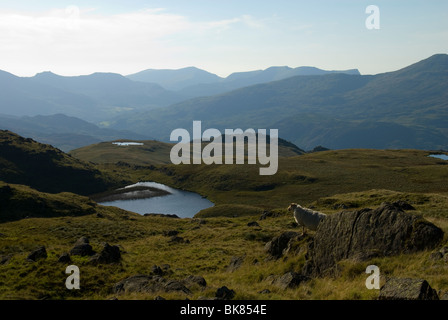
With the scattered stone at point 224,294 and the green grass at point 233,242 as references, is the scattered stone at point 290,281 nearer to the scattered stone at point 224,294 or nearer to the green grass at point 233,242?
the green grass at point 233,242

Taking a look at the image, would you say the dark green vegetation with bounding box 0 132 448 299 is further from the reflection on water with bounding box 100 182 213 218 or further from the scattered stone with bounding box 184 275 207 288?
the reflection on water with bounding box 100 182 213 218

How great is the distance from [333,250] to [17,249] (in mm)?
31872

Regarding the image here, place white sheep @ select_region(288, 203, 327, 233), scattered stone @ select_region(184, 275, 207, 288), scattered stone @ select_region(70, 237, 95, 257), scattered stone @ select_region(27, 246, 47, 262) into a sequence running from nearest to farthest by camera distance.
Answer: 1. scattered stone @ select_region(184, 275, 207, 288)
2. scattered stone @ select_region(27, 246, 47, 262)
3. white sheep @ select_region(288, 203, 327, 233)
4. scattered stone @ select_region(70, 237, 95, 257)

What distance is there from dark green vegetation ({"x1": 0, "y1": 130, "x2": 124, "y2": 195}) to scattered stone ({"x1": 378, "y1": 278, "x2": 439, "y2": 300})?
16460 centimetres

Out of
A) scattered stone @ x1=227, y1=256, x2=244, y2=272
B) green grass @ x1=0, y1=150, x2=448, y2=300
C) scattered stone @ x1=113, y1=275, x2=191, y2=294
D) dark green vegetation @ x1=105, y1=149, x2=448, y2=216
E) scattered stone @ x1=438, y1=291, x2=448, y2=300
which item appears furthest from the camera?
dark green vegetation @ x1=105, y1=149, x2=448, y2=216

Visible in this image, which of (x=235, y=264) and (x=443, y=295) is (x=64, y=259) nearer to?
(x=235, y=264)

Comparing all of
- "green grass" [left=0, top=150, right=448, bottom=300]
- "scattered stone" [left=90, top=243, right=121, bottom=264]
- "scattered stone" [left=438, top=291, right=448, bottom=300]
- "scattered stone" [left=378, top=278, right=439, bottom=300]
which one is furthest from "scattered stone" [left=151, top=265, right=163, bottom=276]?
"scattered stone" [left=438, top=291, right=448, bottom=300]

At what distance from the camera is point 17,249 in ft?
122

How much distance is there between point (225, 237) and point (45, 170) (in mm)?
149695

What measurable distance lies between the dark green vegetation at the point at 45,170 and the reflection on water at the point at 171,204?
117 feet

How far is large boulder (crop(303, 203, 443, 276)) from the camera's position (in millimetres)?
19819
